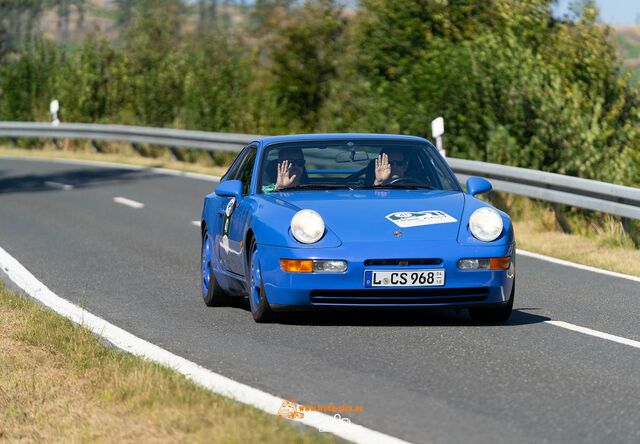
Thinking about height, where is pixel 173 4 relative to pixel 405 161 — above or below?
below

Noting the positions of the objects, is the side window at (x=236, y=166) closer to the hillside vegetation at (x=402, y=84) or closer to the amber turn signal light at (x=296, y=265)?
the amber turn signal light at (x=296, y=265)

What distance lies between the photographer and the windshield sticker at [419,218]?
29.8 feet

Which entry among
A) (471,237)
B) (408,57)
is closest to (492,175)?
(471,237)

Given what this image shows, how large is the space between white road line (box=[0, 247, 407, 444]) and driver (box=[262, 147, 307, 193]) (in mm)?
1526

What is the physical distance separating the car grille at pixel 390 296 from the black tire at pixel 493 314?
40 cm

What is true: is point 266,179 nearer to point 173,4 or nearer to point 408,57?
point 408,57

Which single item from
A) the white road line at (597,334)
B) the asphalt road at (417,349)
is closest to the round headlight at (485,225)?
the asphalt road at (417,349)

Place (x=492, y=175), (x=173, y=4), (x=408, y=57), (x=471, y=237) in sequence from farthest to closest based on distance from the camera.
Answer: (x=173, y=4), (x=408, y=57), (x=492, y=175), (x=471, y=237)

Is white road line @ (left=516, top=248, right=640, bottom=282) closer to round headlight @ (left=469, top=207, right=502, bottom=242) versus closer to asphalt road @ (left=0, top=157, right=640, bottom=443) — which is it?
asphalt road @ (left=0, top=157, right=640, bottom=443)

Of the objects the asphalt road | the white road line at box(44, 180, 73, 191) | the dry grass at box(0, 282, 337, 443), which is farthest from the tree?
the dry grass at box(0, 282, 337, 443)

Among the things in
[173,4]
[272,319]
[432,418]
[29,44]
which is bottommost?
[173,4]

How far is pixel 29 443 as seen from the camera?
6027mm

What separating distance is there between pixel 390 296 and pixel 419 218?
1.84ft

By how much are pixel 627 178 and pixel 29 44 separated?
78.0 ft
